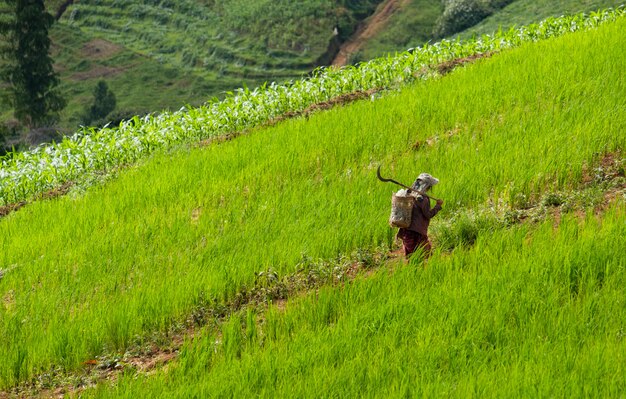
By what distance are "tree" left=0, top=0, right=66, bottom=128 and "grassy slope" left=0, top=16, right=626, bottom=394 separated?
33.6 m

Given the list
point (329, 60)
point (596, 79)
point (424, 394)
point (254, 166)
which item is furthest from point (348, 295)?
point (329, 60)

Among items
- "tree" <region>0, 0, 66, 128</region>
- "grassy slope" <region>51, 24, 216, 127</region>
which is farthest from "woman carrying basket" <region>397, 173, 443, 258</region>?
"grassy slope" <region>51, 24, 216, 127</region>

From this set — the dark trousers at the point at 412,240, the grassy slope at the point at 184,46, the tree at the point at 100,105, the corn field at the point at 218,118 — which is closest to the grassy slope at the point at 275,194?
the dark trousers at the point at 412,240

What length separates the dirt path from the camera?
67.2m

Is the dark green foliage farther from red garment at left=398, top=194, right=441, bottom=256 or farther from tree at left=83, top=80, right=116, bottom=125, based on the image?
red garment at left=398, top=194, right=441, bottom=256

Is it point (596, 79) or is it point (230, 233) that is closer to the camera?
point (230, 233)

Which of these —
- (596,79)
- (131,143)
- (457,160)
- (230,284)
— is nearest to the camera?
(230,284)

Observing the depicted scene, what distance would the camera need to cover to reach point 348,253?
754 cm

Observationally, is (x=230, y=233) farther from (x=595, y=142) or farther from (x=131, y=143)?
(x=131, y=143)

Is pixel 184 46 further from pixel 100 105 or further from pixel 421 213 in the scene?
pixel 421 213

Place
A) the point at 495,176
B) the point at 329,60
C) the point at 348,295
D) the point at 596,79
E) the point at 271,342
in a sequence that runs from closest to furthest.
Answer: the point at 271,342 → the point at 348,295 → the point at 495,176 → the point at 596,79 → the point at 329,60

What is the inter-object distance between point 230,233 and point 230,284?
1411mm

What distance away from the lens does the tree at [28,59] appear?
42500mm

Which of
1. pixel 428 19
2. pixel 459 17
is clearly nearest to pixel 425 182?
pixel 459 17
